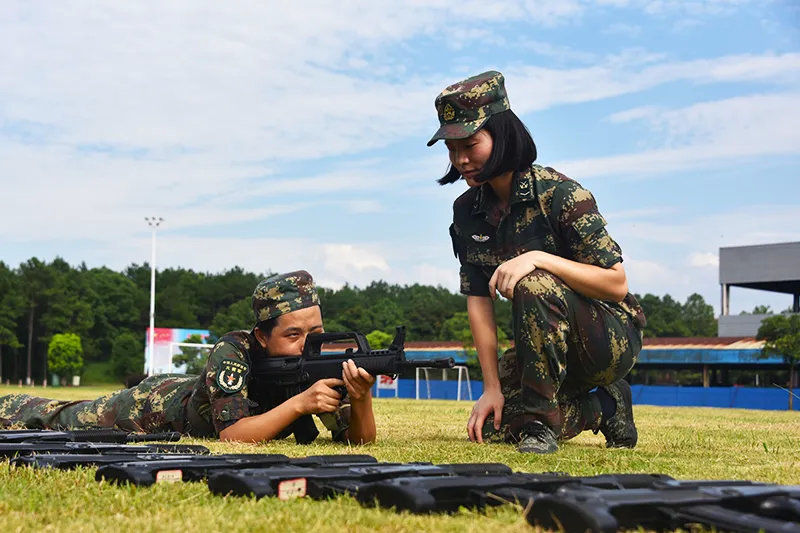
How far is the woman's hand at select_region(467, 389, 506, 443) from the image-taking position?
18.4 feet

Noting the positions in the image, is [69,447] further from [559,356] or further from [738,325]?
[738,325]

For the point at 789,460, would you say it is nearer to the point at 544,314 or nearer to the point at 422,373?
the point at 544,314

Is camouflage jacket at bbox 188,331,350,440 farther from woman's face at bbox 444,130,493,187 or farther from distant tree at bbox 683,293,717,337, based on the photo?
Result: distant tree at bbox 683,293,717,337

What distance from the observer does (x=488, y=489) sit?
255 cm

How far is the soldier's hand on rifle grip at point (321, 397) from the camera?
5.14 meters

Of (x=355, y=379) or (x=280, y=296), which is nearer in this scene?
(x=355, y=379)

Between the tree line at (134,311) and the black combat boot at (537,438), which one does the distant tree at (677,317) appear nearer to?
the tree line at (134,311)

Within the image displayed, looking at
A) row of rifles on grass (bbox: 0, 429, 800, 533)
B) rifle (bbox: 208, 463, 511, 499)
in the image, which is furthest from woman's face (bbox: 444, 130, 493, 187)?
rifle (bbox: 208, 463, 511, 499)

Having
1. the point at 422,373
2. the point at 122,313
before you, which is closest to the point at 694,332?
the point at 422,373

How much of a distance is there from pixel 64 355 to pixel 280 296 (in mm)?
85046

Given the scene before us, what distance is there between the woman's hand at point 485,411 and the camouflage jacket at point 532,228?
659 mm

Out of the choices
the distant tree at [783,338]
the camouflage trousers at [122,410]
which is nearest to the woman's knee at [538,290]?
the camouflage trousers at [122,410]

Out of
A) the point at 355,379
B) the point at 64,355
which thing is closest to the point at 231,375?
the point at 355,379

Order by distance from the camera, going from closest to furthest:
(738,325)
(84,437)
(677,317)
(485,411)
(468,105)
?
(84,437) < (468,105) < (485,411) < (738,325) < (677,317)
